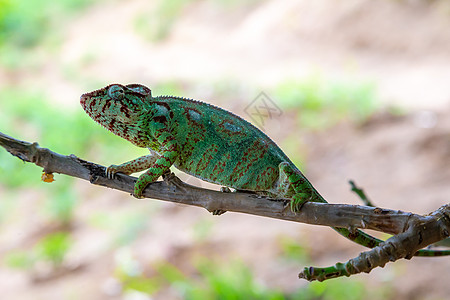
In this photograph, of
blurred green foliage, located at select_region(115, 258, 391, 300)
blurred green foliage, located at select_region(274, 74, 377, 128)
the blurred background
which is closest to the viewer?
blurred green foliage, located at select_region(115, 258, 391, 300)

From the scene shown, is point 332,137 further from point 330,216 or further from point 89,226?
point 330,216

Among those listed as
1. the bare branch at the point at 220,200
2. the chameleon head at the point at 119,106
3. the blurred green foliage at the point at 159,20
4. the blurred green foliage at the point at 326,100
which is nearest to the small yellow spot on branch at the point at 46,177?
the bare branch at the point at 220,200

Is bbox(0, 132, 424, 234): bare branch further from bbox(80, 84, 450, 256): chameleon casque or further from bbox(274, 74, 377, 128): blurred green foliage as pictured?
bbox(274, 74, 377, 128): blurred green foliage

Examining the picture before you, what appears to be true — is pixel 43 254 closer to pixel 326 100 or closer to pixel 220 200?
pixel 326 100

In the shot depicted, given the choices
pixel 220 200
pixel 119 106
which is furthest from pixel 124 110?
pixel 220 200

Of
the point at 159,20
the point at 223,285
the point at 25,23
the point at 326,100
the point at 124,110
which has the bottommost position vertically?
the point at 124,110

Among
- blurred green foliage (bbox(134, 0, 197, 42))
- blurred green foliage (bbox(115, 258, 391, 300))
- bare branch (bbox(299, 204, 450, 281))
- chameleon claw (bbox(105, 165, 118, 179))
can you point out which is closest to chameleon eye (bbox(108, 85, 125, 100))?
chameleon claw (bbox(105, 165, 118, 179))

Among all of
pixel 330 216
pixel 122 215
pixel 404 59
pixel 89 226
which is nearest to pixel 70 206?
pixel 89 226
